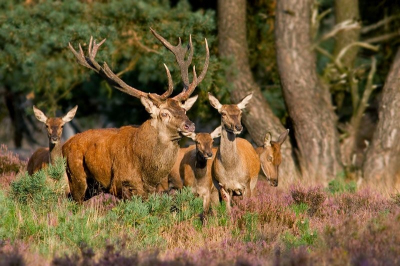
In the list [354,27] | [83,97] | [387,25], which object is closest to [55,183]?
[354,27]

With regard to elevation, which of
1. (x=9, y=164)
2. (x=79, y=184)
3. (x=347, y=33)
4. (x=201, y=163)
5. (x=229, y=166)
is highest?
(x=347, y=33)

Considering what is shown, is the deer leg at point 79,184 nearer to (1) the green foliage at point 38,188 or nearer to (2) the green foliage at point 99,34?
(1) the green foliage at point 38,188

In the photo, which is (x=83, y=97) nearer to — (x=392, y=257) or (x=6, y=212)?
(x=6, y=212)

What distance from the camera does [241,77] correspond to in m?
15.9

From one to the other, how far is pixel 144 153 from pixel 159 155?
0.20m

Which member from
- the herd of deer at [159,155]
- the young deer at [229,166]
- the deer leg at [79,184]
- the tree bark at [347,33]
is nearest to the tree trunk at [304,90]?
the tree bark at [347,33]

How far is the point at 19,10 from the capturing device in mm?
16031

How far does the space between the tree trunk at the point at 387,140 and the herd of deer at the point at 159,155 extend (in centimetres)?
447

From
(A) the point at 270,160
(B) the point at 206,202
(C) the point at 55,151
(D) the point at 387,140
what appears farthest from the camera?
(D) the point at 387,140

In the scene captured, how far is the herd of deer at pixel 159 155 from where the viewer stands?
962cm

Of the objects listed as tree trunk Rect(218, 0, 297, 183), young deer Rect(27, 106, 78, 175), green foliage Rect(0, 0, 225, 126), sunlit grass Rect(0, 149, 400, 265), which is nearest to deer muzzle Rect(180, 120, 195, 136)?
sunlit grass Rect(0, 149, 400, 265)

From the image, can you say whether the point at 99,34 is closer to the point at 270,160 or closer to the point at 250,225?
the point at 270,160

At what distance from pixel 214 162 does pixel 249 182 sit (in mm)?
558

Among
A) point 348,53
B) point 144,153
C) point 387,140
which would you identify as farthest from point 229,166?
point 348,53
